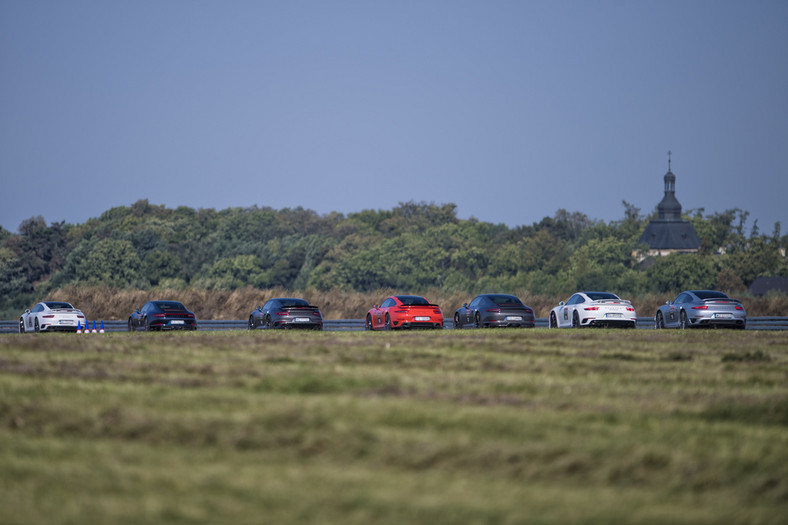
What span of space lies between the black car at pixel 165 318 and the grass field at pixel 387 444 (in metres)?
22.1

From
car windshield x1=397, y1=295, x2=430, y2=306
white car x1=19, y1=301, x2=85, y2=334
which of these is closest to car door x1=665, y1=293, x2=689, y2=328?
car windshield x1=397, y1=295, x2=430, y2=306

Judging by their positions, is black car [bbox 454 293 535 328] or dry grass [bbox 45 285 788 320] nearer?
black car [bbox 454 293 535 328]

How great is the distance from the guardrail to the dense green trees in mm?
48164

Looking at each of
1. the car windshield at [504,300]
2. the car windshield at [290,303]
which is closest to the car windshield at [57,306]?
the car windshield at [290,303]

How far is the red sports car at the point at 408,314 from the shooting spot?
117 feet

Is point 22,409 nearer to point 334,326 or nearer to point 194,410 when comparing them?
point 194,410

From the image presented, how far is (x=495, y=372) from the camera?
15.8 metres

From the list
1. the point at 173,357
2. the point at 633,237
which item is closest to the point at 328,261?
the point at 633,237

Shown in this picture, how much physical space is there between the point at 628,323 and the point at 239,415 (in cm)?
2510

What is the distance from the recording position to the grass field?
835 centimetres

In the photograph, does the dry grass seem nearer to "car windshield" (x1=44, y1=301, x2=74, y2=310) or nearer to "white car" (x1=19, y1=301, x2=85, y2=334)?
"car windshield" (x1=44, y1=301, x2=74, y2=310)

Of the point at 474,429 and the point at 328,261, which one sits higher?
the point at 328,261

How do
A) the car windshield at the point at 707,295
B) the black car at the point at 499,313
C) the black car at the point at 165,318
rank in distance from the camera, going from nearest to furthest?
the car windshield at the point at 707,295 < the black car at the point at 499,313 < the black car at the point at 165,318

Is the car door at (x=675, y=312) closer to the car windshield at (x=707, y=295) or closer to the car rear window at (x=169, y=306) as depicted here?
the car windshield at (x=707, y=295)
